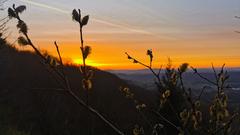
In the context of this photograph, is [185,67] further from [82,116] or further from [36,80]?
[36,80]

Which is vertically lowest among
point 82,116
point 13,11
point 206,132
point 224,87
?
point 82,116

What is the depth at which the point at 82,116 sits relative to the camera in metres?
32.7

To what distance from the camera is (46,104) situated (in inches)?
1207

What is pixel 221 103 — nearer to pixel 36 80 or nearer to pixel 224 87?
pixel 224 87

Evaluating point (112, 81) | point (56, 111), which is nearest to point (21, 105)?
point (56, 111)

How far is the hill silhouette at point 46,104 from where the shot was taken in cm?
2636

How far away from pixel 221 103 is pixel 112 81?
1978 inches

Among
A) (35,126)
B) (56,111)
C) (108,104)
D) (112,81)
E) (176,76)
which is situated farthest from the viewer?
(112,81)

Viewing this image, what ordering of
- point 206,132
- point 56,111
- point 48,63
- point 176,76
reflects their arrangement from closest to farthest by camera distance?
point 48,63 → point 206,132 → point 176,76 → point 56,111

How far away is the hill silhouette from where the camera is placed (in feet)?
86.5

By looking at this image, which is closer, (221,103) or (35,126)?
(221,103)

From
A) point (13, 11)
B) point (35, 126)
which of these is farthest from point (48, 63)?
point (35, 126)

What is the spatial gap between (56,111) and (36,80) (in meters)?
11.8

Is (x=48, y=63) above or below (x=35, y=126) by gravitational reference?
above
